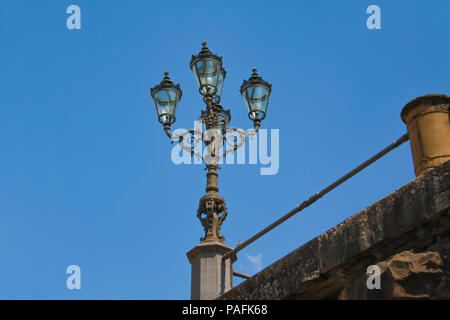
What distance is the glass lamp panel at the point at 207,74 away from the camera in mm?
9438

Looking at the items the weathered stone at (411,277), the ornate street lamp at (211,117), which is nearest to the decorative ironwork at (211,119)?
the ornate street lamp at (211,117)

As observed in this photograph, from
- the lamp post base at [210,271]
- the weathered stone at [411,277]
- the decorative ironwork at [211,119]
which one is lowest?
the weathered stone at [411,277]

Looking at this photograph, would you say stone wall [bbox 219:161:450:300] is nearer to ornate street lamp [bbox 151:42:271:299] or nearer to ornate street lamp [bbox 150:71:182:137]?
ornate street lamp [bbox 151:42:271:299]

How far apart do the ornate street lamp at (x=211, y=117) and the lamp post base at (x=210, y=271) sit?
12 millimetres

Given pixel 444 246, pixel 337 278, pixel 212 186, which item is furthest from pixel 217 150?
pixel 444 246

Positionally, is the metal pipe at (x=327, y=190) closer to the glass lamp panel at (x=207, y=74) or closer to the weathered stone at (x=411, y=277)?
the weathered stone at (x=411, y=277)

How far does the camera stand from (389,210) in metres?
4.24

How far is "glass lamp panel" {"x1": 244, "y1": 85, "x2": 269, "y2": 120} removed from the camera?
32.6 feet

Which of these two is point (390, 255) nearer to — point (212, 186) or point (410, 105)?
point (410, 105)

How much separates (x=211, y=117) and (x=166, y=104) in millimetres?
963

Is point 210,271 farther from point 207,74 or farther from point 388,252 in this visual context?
point 388,252

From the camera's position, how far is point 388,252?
14.0 ft

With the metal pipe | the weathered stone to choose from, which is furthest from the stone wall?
the metal pipe
